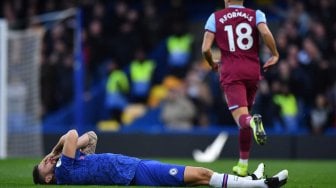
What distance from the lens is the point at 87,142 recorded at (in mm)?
10086

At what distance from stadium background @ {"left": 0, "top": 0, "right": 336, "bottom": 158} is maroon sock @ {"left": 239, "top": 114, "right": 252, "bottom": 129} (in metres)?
8.76

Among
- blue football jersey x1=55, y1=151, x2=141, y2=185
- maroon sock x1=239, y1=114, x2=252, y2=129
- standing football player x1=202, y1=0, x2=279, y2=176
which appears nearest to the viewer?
blue football jersey x1=55, y1=151, x2=141, y2=185

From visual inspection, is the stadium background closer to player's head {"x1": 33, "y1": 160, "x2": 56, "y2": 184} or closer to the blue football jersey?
the blue football jersey

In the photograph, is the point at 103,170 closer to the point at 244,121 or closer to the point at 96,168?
the point at 96,168

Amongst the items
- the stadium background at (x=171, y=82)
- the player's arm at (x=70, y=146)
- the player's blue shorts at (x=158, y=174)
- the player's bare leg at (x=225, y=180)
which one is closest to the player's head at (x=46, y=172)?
the player's arm at (x=70, y=146)

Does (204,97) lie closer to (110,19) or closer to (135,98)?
(135,98)

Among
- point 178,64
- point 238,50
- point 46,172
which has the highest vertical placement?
point 238,50

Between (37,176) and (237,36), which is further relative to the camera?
(237,36)

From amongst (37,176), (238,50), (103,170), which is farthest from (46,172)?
(238,50)

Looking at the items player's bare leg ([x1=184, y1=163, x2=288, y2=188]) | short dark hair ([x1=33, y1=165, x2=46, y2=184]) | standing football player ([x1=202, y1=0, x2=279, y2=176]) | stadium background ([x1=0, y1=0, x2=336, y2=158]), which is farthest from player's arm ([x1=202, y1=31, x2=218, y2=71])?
stadium background ([x1=0, y1=0, x2=336, y2=158])

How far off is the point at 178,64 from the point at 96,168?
40.7 ft

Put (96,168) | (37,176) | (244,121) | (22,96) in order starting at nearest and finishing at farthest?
(96,168) → (37,176) → (244,121) → (22,96)

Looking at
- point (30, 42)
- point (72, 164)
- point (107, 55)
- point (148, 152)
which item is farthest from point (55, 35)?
point (72, 164)

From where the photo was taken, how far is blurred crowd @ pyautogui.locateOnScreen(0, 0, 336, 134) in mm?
20188
